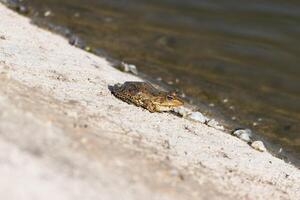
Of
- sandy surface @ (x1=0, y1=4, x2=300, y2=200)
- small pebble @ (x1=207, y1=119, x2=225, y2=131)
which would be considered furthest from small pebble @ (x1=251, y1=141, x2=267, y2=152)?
small pebble @ (x1=207, y1=119, x2=225, y2=131)

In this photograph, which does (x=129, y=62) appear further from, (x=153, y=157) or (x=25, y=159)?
(x=25, y=159)

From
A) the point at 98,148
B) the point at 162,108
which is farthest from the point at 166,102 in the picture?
the point at 98,148

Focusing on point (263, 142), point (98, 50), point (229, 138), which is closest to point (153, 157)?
point (229, 138)

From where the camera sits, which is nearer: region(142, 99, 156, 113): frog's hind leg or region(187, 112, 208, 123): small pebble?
region(142, 99, 156, 113): frog's hind leg

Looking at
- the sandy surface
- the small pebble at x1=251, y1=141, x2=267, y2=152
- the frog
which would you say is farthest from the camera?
the small pebble at x1=251, y1=141, x2=267, y2=152

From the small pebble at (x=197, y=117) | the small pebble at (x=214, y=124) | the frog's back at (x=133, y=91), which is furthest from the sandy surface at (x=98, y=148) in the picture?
the small pebble at (x=214, y=124)

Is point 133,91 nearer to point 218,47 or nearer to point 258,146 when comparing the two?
point 258,146

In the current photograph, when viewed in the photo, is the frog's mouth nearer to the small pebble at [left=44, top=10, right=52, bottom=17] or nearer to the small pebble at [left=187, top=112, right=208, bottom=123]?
the small pebble at [left=187, top=112, right=208, bottom=123]
